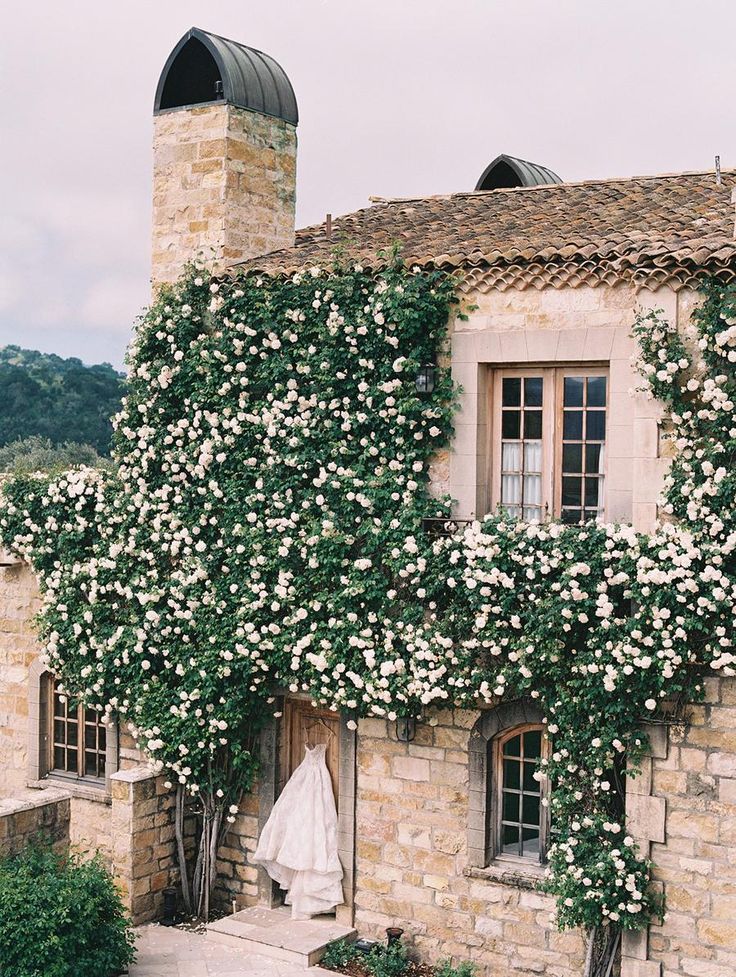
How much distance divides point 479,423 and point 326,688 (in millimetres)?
3001

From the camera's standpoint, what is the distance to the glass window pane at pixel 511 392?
11.6 m

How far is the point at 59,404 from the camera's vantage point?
3578 centimetres

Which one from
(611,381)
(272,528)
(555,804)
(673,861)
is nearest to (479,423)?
(611,381)

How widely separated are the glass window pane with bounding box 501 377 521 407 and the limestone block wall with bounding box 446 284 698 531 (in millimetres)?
164

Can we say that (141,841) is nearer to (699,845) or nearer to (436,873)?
(436,873)

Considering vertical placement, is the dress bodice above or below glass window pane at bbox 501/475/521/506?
below

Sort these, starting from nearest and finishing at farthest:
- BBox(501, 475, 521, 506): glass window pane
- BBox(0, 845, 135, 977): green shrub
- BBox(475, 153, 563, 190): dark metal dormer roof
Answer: BBox(0, 845, 135, 977): green shrub → BBox(501, 475, 521, 506): glass window pane → BBox(475, 153, 563, 190): dark metal dormer roof

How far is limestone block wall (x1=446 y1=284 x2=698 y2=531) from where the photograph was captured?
412 inches

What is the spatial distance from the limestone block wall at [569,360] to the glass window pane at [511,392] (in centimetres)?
16

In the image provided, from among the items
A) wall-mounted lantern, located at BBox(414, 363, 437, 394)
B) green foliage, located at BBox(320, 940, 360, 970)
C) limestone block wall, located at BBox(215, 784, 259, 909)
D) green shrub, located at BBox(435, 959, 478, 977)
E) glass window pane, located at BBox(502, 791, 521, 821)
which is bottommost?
green foliage, located at BBox(320, 940, 360, 970)

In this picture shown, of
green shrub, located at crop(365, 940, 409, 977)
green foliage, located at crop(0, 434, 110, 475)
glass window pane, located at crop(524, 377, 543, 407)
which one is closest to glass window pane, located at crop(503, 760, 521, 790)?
green shrub, located at crop(365, 940, 409, 977)

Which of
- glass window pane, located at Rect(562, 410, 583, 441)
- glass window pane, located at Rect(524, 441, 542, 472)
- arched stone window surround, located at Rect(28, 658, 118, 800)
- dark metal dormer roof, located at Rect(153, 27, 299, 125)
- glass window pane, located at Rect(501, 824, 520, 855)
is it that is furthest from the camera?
arched stone window surround, located at Rect(28, 658, 118, 800)

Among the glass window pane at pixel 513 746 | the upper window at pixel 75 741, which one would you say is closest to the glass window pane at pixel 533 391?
the glass window pane at pixel 513 746

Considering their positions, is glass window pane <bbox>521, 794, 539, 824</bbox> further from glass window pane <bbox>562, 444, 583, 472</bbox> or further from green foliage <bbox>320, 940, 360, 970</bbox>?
glass window pane <bbox>562, 444, 583, 472</bbox>
